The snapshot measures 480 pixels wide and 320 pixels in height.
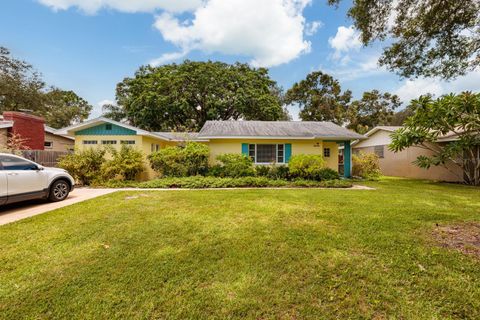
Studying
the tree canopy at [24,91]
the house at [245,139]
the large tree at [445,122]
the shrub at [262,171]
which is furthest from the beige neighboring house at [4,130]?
the large tree at [445,122]

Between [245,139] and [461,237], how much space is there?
10.6 meters

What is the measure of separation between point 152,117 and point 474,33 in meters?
25.8

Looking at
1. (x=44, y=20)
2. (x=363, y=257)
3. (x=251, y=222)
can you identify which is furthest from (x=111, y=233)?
(x=44, y=20)

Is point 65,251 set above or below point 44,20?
below

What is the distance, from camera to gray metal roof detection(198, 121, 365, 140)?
44.5 feet

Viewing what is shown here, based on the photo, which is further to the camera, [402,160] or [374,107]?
[374,107]

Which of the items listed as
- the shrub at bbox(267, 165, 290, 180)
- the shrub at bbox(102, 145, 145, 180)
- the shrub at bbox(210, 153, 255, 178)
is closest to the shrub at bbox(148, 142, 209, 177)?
the shrub at bbox(102, 145, 145, 180)

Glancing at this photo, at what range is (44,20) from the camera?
10.1 m

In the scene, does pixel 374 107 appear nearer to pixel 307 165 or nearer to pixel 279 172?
pixel 307 165

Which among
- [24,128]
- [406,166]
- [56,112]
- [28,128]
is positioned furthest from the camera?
[56,112]

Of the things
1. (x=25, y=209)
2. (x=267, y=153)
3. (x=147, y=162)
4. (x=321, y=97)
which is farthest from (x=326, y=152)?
(x=321, y=97)

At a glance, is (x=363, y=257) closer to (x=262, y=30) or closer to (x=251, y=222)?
(x=251, y=222)

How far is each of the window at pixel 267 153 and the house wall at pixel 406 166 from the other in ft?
26.4

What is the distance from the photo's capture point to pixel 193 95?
26.4 meters
